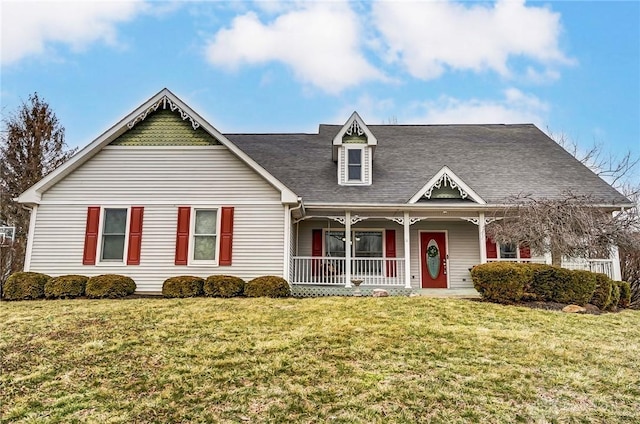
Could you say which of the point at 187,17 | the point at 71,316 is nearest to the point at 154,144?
the point at 187,17

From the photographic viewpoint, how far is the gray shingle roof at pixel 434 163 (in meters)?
14.0

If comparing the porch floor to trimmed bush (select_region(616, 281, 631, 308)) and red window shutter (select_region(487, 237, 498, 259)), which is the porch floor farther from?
trimmed bush (select_region(616, 281, 631, 308))

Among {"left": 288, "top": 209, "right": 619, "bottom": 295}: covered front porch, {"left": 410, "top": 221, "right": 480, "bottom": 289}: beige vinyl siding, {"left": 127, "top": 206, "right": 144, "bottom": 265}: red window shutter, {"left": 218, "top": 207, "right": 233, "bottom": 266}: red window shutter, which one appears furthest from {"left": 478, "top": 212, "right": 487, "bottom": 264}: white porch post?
{"left": 127, "top": 206, "right": 144, "bottom": 265}: red window shutter

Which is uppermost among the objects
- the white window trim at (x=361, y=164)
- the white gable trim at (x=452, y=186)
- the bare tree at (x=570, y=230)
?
the white window trim at (x=361, y=164)

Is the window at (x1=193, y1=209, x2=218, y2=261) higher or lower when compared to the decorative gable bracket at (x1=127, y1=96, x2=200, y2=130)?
lower

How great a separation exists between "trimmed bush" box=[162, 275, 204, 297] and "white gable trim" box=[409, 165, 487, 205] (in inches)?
272

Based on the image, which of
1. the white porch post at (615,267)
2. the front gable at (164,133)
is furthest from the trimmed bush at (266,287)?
the white porch post at (615,267)

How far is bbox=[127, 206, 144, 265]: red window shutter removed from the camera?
11.8 m

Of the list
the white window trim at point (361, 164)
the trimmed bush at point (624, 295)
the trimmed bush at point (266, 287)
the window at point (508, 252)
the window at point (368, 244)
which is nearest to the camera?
the trimmed bush at point (266, 287)

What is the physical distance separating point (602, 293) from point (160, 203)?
1250 centimetres

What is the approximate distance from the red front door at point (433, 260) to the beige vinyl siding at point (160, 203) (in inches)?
215

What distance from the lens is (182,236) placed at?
1188cm

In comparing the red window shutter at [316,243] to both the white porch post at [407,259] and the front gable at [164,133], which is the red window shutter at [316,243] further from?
the front gable at [164,133]

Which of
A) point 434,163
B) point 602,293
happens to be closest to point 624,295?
point 602,293
